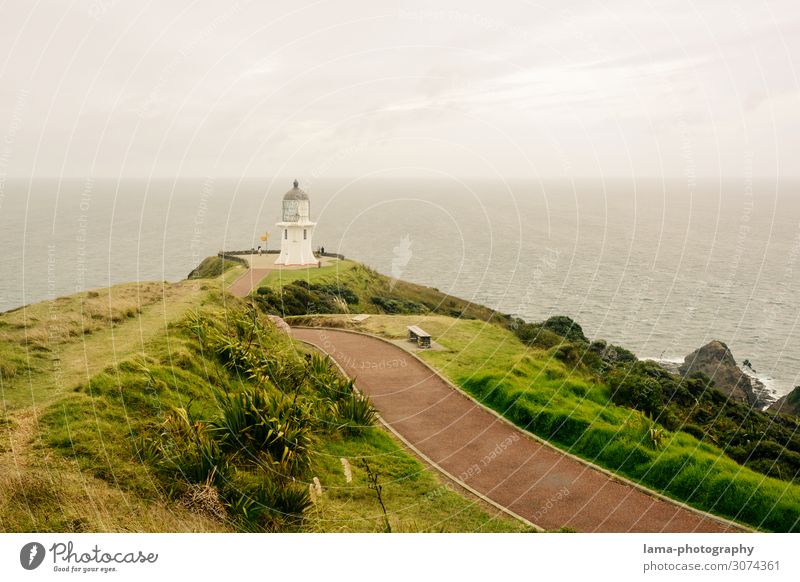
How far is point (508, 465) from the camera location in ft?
44.7

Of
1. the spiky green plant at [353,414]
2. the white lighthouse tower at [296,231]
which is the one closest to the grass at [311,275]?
the white lighthouse tower at [296,231]

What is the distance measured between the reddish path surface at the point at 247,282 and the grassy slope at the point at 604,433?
13.1m

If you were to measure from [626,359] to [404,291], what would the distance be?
14803mm

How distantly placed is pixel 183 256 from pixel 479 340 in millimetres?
69853

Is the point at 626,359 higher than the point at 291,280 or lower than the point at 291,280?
lower

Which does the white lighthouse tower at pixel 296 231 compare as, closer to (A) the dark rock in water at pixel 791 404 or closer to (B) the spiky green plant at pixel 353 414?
(B) the spiky green plant at pixel 353 414

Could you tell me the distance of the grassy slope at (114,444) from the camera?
981cm

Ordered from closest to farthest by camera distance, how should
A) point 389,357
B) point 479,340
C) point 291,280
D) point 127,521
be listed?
point 127,521, point 389,357, point 479,340, point 291,280

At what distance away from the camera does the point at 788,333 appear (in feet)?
160

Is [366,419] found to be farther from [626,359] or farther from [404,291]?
[404,291]

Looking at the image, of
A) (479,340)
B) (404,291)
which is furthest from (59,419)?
(404,291)

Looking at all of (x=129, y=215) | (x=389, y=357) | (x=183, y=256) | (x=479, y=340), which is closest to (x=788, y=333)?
(x=479, y=340)
